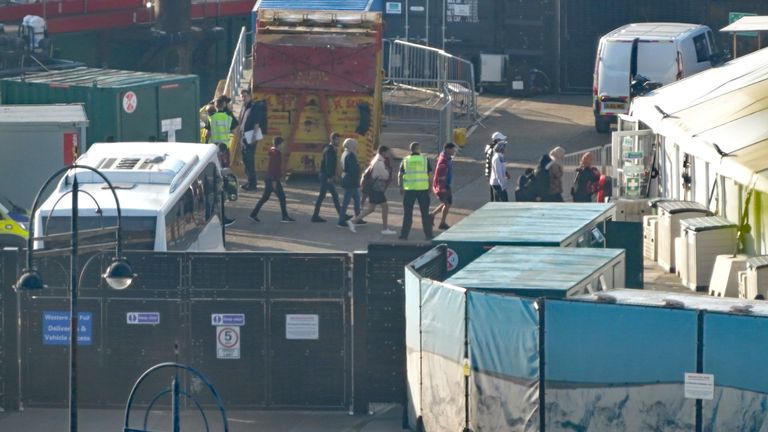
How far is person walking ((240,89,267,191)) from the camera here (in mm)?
29469

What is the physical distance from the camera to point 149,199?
790 inches

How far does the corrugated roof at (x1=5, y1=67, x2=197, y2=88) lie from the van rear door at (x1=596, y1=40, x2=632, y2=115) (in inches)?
375

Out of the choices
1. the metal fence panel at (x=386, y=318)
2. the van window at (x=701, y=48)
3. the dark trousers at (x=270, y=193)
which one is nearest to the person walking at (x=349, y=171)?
the dark trousers at (x=270, y=193)

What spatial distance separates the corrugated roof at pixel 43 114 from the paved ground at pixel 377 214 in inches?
125

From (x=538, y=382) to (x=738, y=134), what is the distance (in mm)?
8824

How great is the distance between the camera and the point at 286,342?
17672 millimetres

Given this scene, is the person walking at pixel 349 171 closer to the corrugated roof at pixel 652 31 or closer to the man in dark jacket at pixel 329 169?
the man in dark jacket at pixel 329 169

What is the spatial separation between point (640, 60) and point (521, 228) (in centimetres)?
1510

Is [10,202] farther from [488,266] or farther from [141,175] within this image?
[488,266]

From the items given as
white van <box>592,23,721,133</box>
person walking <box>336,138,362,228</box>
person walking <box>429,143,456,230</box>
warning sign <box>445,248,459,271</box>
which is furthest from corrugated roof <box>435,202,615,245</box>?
white van <box>592,23,721,133</box>

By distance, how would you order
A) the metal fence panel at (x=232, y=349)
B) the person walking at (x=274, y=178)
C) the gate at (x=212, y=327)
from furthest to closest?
the person walking at (x=274, y=178), the metal fence panel at (x=232, y=349), the gate at (x=212, y=327)

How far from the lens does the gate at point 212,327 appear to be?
17516mm

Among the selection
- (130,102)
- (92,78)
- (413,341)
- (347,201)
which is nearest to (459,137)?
(347,201)

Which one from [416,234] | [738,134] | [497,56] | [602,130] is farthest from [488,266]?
[497,56]
